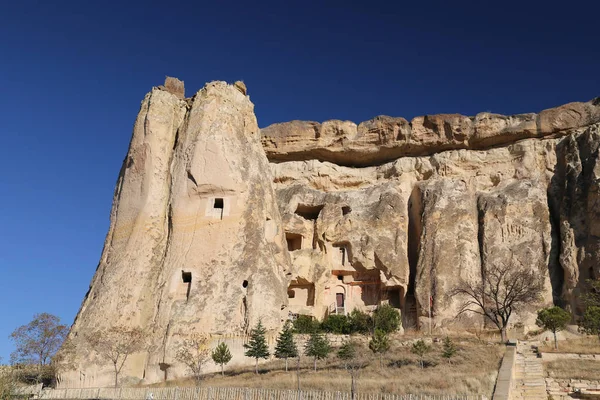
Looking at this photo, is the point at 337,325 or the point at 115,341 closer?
the point at 115,341

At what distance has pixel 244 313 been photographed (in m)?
26.5

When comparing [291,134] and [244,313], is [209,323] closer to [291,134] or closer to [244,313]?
[244,313]

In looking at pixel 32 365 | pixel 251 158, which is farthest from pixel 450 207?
pixel 32 365

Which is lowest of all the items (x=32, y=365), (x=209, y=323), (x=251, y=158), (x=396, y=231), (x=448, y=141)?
(x=32, y=365)

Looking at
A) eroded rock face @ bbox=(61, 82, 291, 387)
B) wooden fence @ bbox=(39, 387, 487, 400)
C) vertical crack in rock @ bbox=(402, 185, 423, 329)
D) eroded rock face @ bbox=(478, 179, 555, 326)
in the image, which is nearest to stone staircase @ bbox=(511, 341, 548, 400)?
wooden fence @ bbox=(39, 387, 487, 400)

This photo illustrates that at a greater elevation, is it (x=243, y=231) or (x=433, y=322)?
(x=243, y=231)

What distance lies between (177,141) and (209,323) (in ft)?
35.6

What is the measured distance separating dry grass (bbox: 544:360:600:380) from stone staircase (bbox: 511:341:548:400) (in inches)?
11.4

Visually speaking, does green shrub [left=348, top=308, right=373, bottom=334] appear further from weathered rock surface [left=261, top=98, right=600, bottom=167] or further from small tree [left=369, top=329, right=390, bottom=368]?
weathered rock surface [left=261, top=98, right=600, bottom=167]

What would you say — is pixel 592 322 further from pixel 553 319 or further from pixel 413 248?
pixel 413 248

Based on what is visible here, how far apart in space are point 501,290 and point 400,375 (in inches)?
533

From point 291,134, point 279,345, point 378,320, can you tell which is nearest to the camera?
point 279,345

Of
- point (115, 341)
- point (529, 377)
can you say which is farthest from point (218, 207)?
point (529, 377)

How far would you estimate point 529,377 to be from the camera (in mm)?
16312
